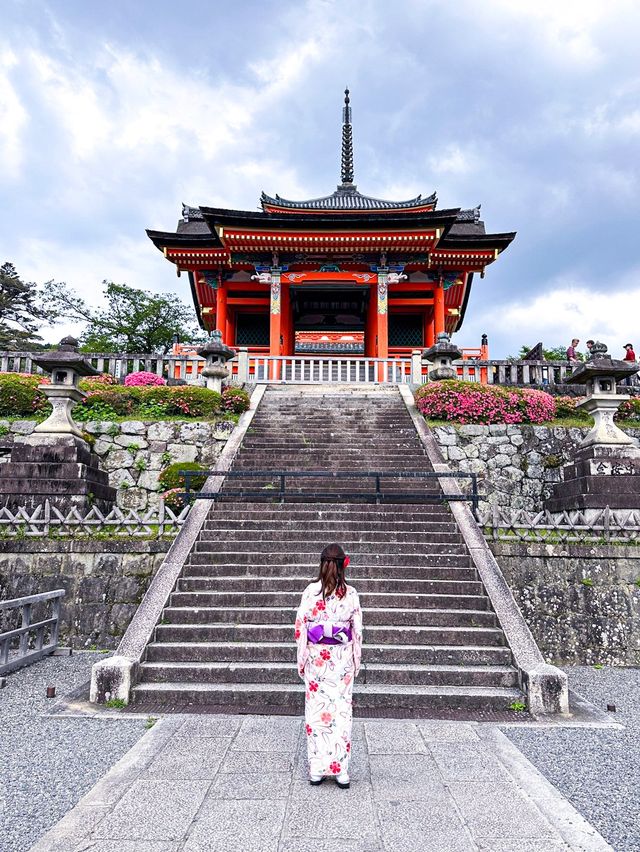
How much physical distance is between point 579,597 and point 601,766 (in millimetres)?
3245

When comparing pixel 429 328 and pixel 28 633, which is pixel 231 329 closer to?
pixel 429 328

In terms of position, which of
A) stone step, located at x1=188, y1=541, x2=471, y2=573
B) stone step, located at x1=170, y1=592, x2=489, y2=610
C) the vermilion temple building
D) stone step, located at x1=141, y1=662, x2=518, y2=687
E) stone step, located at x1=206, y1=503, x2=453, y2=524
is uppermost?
the vermilion temple building

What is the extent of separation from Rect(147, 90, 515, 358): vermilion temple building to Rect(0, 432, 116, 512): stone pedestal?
341 inches

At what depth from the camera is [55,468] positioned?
26.0ft

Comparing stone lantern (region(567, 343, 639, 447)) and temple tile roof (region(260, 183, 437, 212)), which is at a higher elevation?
temple tile roof (region(260, 183, 437, 212))

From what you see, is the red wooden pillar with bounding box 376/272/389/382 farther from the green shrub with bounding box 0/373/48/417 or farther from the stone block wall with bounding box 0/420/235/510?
the green shrub with bounding box 0/373/48/417

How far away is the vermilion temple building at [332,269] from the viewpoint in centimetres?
1509

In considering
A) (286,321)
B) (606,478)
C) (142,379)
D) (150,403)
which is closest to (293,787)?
(606,478)

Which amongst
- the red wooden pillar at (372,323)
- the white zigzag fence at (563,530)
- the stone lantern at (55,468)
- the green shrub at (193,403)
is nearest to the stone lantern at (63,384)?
the stone lantern at (55,468)

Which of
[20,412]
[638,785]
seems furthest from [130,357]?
[638,785]

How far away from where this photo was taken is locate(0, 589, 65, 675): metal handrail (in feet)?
17.8

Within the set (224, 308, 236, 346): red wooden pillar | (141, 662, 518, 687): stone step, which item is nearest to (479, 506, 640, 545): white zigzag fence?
(141, 662, 518, 687): stone step

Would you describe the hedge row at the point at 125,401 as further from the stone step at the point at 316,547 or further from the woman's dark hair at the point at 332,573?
the woman's dark hair at the point at 332,573

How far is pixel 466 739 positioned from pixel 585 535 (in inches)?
161
